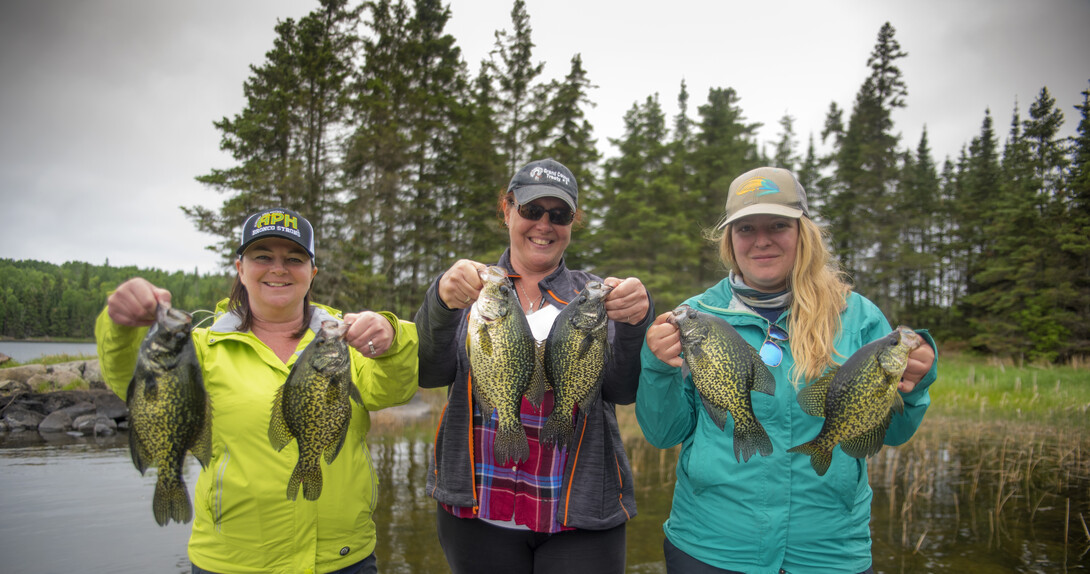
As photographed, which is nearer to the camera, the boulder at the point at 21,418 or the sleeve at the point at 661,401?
the sleeve at the point at 661,401

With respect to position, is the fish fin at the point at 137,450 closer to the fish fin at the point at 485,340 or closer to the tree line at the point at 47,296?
the fish fin at the point at 485,340

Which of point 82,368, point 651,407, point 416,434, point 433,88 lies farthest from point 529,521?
point 433,88

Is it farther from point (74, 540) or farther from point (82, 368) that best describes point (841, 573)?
point (82, 368)

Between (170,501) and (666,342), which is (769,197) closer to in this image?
(666,342)

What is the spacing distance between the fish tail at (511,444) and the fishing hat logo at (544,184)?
130 centimetres

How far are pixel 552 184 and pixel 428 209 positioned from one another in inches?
1010

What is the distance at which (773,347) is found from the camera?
2986 mm

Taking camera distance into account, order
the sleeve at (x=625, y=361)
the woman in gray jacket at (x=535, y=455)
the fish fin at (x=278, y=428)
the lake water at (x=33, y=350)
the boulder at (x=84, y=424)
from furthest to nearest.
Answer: the lake water at (x=33, y=350) → the boulder at (x=84, y=424) → the sleeve at (x=625, y=361) → the woman in gray jacket at (x=535, y=455) → the fish fin at (x=278, y=428)

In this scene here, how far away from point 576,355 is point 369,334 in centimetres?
107

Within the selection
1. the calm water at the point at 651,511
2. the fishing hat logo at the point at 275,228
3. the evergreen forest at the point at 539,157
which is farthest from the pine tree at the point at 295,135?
the fishing hat logo at the point at 275,228

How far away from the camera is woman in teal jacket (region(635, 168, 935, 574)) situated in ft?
8.95

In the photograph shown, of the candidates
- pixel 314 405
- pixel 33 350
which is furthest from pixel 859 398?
pixel 33 350

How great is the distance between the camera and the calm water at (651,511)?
8062 millimetres

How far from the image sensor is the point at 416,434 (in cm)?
1471
